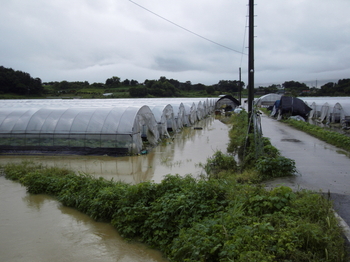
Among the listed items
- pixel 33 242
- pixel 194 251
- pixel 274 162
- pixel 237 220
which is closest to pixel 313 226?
pixel 237 220

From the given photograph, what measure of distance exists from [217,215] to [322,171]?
5.60 metres

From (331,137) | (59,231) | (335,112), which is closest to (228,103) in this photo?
(335,112)

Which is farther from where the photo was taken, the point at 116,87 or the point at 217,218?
the point at 116,87

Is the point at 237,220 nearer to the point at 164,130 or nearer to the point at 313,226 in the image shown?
the point at 313,226

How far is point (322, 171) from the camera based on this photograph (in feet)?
30.9

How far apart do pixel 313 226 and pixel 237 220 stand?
3.85ft

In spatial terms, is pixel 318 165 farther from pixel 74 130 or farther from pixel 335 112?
pixel 335 112

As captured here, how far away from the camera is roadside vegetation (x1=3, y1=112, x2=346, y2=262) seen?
416 centimetres

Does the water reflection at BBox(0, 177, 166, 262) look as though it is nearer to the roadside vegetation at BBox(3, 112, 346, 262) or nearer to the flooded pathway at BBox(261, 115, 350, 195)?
the roadside vegetation at BBox(3, 112, 346, 262)

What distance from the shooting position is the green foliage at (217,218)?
4.15 m

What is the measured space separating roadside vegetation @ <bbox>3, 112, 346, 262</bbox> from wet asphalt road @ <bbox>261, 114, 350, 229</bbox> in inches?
23.1

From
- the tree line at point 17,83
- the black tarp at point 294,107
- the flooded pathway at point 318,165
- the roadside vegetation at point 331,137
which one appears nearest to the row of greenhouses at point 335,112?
the black tarp at point 294,107

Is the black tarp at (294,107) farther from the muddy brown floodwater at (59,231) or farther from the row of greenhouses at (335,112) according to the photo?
the muddy brown floodwater at (59,231)

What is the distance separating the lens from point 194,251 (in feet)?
14.3
